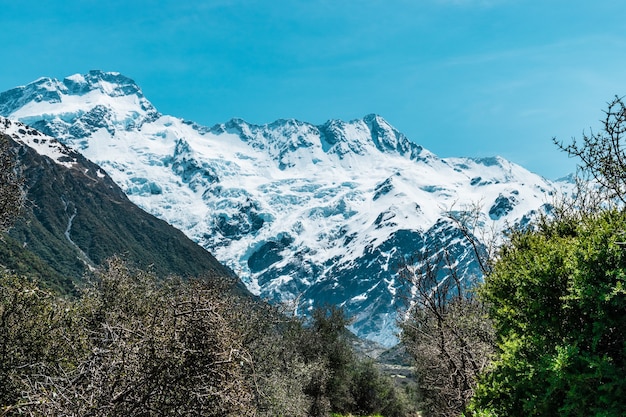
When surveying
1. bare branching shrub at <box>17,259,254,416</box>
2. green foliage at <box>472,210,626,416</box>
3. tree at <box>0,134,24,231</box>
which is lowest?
bare branching shrub at <box>17,259,254,416</box>

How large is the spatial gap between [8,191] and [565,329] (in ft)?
75.8

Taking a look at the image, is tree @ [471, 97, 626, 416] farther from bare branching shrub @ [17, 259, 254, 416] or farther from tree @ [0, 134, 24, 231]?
tree @ [0, 134, 24, 231]

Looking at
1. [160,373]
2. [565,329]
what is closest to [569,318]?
[565,329]

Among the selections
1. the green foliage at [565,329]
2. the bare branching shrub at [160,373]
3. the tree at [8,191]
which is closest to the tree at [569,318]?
the green foliage at [565,329]

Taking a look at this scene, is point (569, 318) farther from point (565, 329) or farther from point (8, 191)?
point (8, 191)

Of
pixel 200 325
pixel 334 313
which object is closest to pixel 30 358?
pixel 200 325

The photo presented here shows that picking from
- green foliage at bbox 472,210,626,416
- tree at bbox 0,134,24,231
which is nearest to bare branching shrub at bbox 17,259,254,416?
green foliage at bbox 472,210,626,416

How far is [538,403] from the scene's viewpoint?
14359 mm

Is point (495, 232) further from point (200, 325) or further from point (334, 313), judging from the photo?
point (334, 313)

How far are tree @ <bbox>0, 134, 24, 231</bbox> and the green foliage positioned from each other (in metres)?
20.9

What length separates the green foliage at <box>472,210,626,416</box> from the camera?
12.5m

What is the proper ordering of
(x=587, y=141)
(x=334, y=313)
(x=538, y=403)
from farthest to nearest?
(x=334, y=313), (x=587, y=141), (x=538, y=403)

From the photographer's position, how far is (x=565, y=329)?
14.8 metres

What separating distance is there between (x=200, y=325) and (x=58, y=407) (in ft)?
10.7
